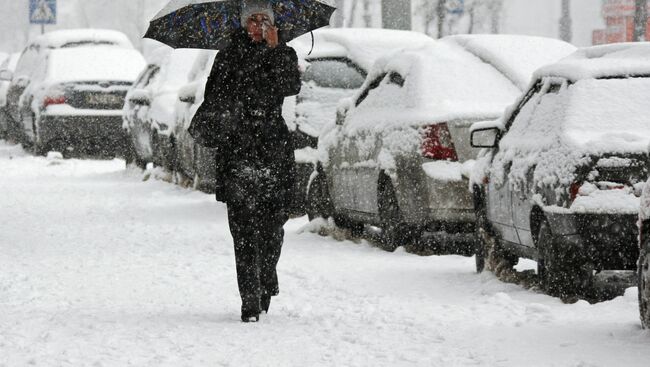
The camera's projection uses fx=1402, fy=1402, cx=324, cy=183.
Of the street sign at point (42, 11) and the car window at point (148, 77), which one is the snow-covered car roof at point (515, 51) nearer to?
the car window at point (148, 77)

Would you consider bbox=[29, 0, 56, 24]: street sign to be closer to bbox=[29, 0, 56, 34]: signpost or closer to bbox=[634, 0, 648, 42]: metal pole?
bbox=[29, 0, 56, 34]: signpost

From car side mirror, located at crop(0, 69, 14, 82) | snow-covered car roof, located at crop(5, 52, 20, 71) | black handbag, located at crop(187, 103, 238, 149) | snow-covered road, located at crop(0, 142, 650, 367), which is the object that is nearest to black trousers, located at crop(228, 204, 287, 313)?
snow-covered road, located at crop(0, 142, 650, 367)

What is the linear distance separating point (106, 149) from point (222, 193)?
17.2 metres

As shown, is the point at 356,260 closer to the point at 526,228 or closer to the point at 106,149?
the point at 526,228

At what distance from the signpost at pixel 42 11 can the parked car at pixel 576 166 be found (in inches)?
1080

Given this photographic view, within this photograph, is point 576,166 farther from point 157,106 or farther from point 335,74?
point 157,106

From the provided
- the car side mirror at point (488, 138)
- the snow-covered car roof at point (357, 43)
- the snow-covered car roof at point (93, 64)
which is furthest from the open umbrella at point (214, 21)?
the snow-covered car roof at point (93, 64)

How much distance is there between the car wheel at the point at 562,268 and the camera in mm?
7574

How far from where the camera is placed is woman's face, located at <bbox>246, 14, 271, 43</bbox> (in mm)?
7406

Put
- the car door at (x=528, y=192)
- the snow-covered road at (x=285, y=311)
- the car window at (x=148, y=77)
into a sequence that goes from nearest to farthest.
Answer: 1. the snow-covered road at (x=285, y=311)
2. the car door at (x=528, y=192)
3. the car window at (x=148, y=77)

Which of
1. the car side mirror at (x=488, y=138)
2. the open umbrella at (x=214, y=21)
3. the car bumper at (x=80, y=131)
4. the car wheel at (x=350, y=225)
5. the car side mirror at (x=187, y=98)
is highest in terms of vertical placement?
the open umbrella at (x=214, y=21)

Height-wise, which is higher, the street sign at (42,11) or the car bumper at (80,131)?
the street sign at (42,11)

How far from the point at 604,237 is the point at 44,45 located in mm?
20255

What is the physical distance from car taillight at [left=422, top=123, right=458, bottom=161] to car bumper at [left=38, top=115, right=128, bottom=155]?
506 inches
